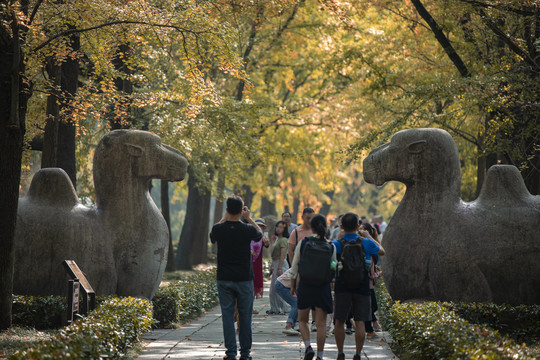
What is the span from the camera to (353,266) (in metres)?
9.09

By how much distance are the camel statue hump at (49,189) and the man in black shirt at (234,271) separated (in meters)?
4.53

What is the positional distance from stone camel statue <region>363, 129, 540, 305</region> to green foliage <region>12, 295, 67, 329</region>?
5374mm

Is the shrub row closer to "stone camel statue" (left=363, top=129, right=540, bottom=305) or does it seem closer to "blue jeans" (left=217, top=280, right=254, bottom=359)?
"stone camel statue" (left=363, top=129, right=540, bottom=305)

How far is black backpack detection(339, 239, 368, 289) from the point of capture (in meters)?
9.09

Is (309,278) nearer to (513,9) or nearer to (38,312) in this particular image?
(38,312)

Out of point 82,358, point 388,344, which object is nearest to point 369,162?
point 388,344

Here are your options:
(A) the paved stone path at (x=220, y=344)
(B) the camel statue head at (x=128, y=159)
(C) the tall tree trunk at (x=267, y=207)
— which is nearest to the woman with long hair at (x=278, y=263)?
(A) the paved stone path at (x=220, y=344)

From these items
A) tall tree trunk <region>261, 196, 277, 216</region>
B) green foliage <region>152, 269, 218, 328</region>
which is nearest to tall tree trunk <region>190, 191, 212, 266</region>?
tall tree trunk <region>261, 196, 277, 216</region>

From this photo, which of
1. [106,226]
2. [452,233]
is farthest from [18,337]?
[452,233]

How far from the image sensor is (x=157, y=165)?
1284 centimetres

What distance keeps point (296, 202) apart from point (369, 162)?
32.8m

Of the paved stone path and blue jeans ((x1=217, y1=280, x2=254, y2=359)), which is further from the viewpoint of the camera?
the paved stone path

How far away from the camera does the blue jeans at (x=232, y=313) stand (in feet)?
28.5

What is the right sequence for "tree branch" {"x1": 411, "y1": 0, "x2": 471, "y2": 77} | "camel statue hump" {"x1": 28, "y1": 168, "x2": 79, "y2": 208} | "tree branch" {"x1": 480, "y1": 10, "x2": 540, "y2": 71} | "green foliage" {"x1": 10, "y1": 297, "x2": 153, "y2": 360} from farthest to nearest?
1. "tree branch" {"x1": 411, "y1": 0, "x2": 471, "y2": 77}
2. "tree branch" {"x1": 480, "y1": 10, "x2": 540, "y2": 71}
3. "camel statue hump" {"x1": 28, "y1": 168, "x2": 79, "y2": 208}
4. "green foliage" {"x1": 10, "y1": 297, "x2": 153, "y2": 360}
